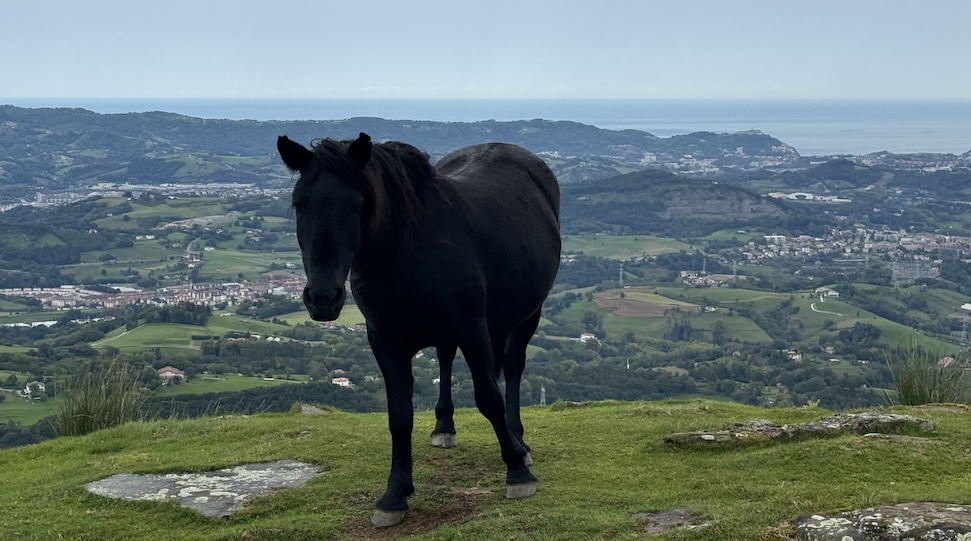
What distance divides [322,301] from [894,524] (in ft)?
11.0

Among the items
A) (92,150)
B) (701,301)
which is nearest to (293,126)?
(92,150)

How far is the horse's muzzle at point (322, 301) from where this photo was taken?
529 centimetres

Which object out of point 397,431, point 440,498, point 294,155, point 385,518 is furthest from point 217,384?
point 294,155

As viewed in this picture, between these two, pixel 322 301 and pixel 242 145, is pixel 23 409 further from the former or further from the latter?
pixel 242 145

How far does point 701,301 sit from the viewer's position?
6278 cm

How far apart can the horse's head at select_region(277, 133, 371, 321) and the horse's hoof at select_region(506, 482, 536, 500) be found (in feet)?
6.91

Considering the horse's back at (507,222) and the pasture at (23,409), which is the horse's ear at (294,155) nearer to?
the horse's back at (507,222)

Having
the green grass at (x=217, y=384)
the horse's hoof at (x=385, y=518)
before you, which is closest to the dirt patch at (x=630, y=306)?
the green grass at (x=217, y=384)

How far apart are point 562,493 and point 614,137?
569 feet

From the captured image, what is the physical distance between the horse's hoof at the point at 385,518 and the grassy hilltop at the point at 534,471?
97 mm

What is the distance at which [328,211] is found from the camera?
217 inches

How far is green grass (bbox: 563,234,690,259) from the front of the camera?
289ft

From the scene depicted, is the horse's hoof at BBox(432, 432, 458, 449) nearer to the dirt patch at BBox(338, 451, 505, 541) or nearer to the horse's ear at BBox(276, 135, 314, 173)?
the dirt patch at BBox(338, 451, 505, 541)

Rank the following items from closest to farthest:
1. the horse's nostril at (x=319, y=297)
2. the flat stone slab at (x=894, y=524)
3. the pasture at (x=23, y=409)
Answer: the flat stone slab at (x=894, y=524) < the horse's nostril at (x=319, y=297) < the pasture at (x=23, y=409)
